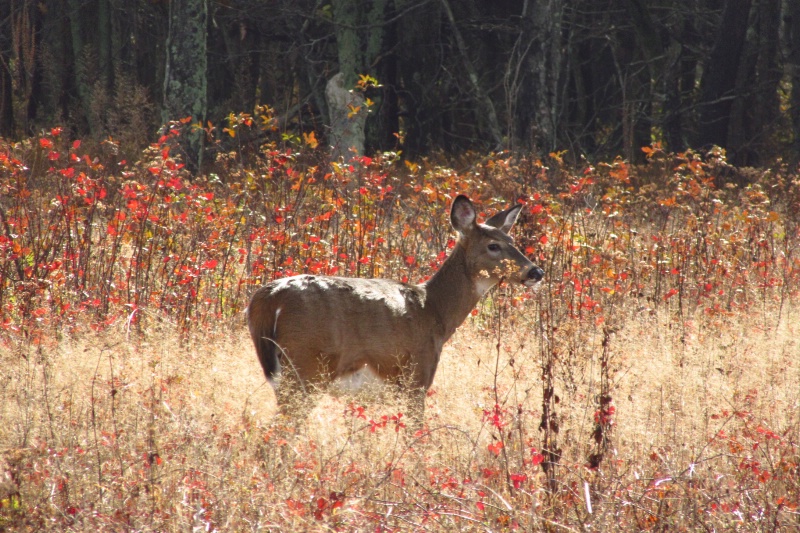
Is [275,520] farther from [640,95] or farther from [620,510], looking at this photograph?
[640,95]

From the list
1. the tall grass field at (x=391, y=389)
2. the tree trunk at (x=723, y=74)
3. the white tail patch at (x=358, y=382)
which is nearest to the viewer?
the tall grass field at (x=391, y=389)

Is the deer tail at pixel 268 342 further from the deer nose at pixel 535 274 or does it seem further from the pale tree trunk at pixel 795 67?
the pale tree trunk at pixel 795 67

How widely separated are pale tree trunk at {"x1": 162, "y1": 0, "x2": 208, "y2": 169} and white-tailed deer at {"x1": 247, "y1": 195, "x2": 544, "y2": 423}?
7.71 m

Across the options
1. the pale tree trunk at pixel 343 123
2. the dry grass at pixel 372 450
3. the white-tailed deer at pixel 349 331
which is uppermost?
the pale tree trunk at pixel 343 123

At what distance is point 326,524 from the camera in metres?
3.60

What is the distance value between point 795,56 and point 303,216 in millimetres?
11743

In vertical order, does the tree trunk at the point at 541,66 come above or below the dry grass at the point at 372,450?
above

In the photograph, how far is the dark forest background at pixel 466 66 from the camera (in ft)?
55.1

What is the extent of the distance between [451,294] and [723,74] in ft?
43.2

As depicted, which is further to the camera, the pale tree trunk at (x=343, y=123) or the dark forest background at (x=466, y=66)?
the dark forest background at (x=466, y=66)

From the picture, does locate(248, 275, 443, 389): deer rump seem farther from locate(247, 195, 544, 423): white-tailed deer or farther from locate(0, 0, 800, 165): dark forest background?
locate(0, 0, 800, 165): dark forest background

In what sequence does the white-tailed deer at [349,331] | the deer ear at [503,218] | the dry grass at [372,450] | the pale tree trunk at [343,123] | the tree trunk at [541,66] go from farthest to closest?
the tree trunk at [541,66] → the pale tree trunk at [343,123] → the deer ear at [503,218] → the white-tailed deer at [349,331] → the dry grass at [372,450]

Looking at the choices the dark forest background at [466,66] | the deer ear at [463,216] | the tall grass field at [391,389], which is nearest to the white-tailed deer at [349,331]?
the tall grass field at [391,389]

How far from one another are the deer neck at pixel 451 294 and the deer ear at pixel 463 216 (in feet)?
0.45
